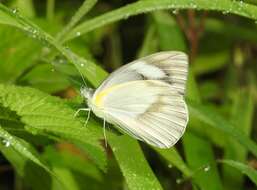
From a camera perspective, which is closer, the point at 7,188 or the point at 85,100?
the point at 85,100

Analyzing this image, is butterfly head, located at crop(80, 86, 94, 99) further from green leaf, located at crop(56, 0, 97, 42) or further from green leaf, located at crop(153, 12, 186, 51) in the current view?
green leaf, located at crop(153, 12, 186, 51)

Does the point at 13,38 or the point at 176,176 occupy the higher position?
the point at 13,38

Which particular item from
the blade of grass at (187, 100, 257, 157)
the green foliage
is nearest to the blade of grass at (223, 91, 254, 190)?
the green foliage

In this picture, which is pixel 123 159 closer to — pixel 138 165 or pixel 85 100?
pixel 138 165

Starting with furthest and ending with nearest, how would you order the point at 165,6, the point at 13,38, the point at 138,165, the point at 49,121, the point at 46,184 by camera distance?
the point at 13,38 → the point at 46,184 → the point at 165,6 → the point at 138,165 → the point at 49,121

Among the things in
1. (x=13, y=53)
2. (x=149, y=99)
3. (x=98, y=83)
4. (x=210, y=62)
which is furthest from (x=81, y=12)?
(x=210, y=62)

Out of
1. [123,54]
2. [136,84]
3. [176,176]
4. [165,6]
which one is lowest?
[176,176]

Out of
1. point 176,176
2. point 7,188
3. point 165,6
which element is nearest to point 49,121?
point 165,6
